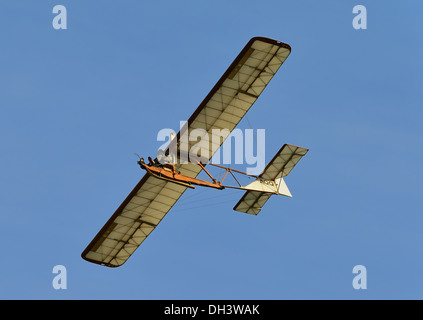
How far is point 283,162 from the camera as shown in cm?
5309

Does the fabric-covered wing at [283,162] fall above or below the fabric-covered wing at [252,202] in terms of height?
above

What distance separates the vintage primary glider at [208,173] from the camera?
46.4 meters

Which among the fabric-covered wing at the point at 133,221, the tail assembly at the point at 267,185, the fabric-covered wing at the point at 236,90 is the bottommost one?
the fabric-covered wing at the point at 133,221

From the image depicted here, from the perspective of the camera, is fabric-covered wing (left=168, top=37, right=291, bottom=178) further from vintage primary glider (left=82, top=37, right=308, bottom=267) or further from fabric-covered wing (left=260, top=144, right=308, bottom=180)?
fabric-covered wing (left=260, top=144, right=308, bottom=180)

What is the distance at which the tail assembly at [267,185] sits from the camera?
174ft

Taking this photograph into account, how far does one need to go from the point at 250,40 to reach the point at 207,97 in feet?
13.5

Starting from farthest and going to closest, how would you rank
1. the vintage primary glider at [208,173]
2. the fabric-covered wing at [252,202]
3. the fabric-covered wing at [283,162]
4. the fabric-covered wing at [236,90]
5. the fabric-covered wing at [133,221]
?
the fabric-covered wing at [252,202] → the fabric-covered wing at [283,162] → the fabric-covered wing at [133,221] → the vintage primary glider at [208,173] → the fabric-covered wing at [236,90]

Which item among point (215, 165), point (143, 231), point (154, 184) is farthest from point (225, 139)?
point (143, 231)

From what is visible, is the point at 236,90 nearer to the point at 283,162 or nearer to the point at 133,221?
A: the point at 283,162

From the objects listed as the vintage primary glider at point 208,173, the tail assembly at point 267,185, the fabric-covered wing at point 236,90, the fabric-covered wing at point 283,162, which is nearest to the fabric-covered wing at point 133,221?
the vintage primary glider at point 208,173

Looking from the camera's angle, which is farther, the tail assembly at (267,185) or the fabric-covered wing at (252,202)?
the fabric-covered wing at (252,202)

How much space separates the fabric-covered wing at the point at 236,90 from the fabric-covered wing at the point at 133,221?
249 centimetres

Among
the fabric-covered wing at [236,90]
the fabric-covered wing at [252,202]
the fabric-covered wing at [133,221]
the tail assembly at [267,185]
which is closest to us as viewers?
the fabric-covered wing at [236,90]

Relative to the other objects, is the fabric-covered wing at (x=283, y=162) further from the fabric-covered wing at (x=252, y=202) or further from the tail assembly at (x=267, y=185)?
the fabric-covered wing at (x=252, y=202)
